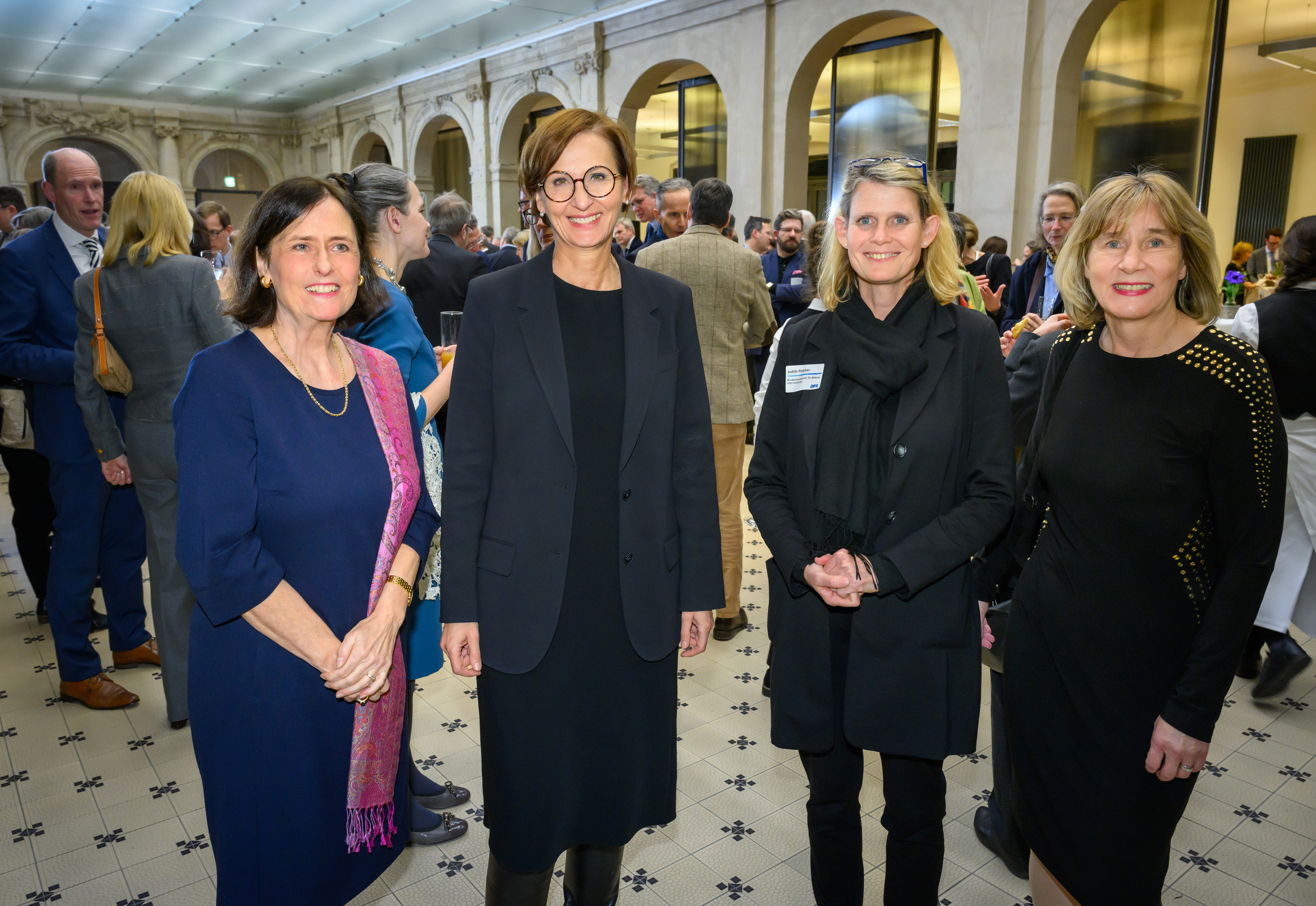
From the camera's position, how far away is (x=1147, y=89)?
28.5 feet

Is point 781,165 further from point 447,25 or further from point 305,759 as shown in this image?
point 305,759

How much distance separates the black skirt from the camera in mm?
1749

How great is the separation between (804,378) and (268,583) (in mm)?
1209

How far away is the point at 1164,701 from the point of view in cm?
166

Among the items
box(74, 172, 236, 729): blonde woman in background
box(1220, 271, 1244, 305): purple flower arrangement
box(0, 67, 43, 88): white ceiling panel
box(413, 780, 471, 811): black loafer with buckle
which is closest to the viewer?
box(413, 780, 471, 811): black loafer with buckle

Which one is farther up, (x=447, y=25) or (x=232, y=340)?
(x=447, y=25)

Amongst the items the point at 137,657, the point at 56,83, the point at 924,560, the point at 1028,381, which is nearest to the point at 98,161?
the point at 56,83

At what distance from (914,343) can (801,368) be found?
263mm

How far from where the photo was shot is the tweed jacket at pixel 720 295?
3922mm

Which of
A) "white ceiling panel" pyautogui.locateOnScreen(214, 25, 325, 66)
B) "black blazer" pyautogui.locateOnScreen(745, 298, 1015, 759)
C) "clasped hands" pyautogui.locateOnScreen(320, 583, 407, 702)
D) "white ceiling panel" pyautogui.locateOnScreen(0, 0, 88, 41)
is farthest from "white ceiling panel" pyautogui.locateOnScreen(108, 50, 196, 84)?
"black blazer" pyautogui.locateOnScreen(745, 298, 1015, 759)

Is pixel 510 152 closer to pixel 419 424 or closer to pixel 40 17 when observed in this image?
pixel 40 17

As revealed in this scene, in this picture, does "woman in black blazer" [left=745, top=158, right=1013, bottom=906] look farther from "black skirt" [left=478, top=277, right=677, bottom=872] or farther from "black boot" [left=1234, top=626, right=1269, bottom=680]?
"black boot" [left=1234, top=626, right=1269, bottom=680]

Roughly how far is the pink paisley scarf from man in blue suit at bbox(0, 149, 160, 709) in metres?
2.01

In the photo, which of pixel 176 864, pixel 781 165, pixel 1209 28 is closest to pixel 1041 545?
pixel 176 864
